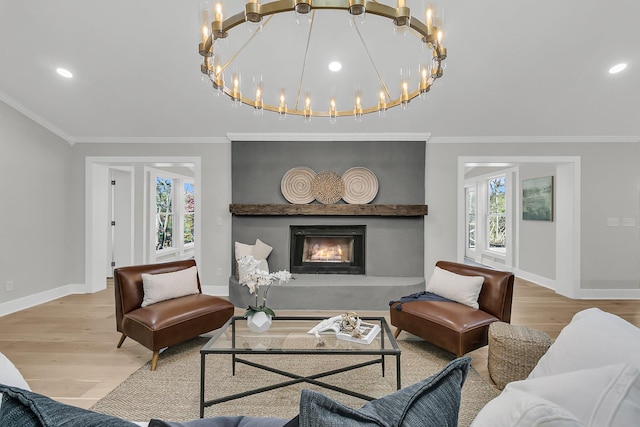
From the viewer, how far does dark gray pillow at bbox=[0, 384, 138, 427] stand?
599mm

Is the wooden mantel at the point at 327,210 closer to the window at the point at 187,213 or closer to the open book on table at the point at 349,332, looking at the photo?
the open book on table at the point at 349,332

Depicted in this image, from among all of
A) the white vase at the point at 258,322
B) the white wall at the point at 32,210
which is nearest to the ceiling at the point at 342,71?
the white wall at the point at 32,210

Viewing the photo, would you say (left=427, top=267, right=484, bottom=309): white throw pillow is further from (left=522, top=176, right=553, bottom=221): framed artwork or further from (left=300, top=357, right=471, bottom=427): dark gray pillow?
(left=522, top=176, right=553, bottom=221): framed artwork

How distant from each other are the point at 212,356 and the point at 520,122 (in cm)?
447

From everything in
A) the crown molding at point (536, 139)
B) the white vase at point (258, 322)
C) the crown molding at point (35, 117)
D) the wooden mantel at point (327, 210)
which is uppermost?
the crown molding at point (35, 117)

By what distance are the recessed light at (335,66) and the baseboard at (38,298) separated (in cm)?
464

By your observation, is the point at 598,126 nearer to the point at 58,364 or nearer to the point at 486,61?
the point at 486,61

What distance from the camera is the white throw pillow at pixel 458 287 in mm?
2820

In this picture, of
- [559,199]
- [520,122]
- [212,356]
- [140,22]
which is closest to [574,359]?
[212,356]

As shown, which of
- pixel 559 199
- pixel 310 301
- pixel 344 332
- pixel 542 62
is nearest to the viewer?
pixel 344 332

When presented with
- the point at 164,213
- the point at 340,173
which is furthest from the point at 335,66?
the point at 164,213

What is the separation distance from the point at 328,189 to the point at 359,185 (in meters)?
0.45

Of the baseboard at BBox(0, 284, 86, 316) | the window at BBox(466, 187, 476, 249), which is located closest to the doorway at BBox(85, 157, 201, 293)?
the baseboard at BBox(0, 284, 86, 316)

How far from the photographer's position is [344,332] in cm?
220
